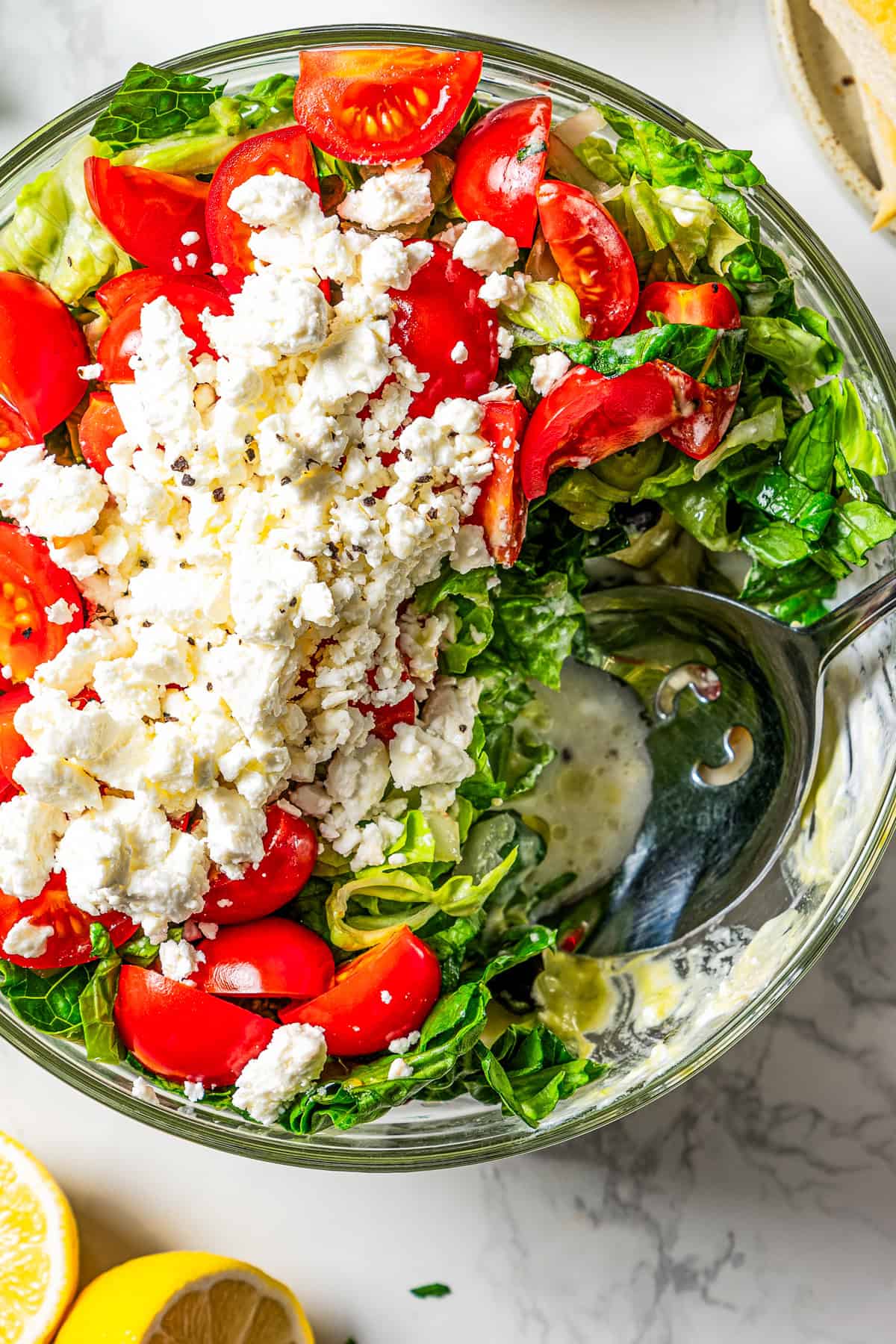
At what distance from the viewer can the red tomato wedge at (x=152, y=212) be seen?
158 cm

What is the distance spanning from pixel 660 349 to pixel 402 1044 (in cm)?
100

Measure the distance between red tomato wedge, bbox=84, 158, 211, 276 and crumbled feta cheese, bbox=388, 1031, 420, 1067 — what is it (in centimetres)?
108

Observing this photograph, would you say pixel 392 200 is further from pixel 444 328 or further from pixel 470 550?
pixel 470 550

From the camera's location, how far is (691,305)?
1638 millimetres

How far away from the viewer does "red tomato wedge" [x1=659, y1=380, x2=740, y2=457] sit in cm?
166

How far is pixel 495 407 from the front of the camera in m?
1.61

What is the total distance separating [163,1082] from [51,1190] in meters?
0.49

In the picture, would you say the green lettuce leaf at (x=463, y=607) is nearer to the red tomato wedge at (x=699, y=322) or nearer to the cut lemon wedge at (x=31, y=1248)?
the red tomato wedge at (x=699, y=322)

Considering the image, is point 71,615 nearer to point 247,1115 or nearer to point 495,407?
point 495,407

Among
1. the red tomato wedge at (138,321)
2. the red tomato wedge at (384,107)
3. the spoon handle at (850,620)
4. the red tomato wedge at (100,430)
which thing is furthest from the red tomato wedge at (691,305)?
the red tomato wedge at (100,430)

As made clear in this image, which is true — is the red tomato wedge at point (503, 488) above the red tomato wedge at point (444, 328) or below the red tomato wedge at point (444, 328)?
below

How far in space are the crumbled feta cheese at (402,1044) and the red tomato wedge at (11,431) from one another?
949 millimetres

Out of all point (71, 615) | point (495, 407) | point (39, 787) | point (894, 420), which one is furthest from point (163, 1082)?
point (894, 420)

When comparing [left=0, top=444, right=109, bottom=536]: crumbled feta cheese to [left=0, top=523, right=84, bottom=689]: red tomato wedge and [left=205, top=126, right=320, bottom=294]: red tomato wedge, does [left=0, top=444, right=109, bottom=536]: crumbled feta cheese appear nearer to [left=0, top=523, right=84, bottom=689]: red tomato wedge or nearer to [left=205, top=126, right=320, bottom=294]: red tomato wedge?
[left=0, top=523, right=84, bottom=689]: red tomato wedge
